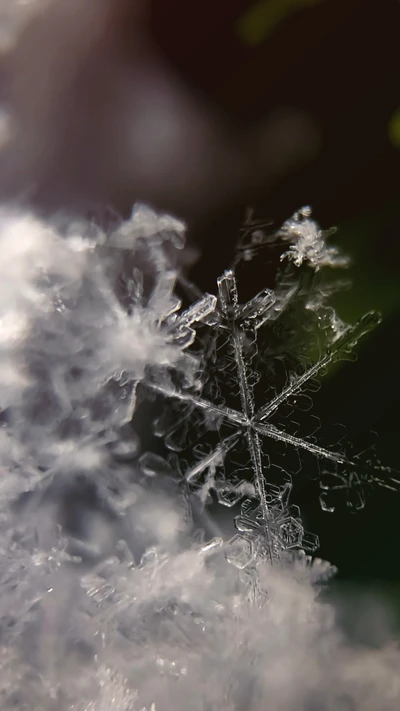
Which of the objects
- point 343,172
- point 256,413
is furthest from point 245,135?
point 256,413

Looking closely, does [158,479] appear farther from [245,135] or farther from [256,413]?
[245,135]

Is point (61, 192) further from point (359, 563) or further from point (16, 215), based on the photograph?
Answer: point (359, 563)

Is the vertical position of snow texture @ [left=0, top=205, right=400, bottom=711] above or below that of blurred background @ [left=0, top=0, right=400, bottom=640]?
below

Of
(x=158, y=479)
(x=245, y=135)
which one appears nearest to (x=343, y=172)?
(x=245, y=135)

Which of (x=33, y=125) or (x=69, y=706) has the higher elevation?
(x=33, y=125)

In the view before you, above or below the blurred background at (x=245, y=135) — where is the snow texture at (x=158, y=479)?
below

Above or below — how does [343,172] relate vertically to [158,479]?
above

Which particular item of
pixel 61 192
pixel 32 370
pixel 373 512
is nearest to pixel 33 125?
pixel 61 192

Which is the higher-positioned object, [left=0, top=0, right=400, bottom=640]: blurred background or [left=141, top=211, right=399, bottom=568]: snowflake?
[left=0, top=0, right=400, bottom=640]: blurred background
